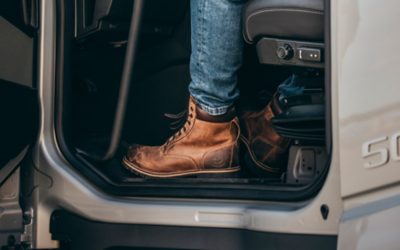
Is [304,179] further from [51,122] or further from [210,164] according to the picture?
[51,122]

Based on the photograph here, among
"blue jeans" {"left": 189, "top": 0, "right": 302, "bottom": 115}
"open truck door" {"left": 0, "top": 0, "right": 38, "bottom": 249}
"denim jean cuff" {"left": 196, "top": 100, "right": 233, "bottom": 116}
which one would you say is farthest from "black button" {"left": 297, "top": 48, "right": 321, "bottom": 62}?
"open truck door" {"left": 0, "top": 0, "right": 38, "bottom": 249}

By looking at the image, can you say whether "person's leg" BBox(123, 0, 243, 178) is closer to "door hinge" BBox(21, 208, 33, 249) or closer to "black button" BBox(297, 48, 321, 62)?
"black button" BBox(297, 48, 321, 62)

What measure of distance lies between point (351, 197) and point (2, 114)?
927 millimetres

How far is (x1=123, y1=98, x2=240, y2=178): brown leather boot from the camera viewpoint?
Answer: 2137 mm

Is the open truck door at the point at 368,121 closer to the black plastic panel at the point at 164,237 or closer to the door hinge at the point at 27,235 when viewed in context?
the black plastic panel at the point at 164,237

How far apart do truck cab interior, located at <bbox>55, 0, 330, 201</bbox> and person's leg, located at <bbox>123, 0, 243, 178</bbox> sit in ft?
0.13

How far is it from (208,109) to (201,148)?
4.3 inches

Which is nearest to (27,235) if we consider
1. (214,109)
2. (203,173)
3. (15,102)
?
(15,102)

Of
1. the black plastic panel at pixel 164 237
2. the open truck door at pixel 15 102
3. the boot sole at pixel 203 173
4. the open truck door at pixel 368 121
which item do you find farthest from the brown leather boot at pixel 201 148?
the open truck door at pixel 368 121

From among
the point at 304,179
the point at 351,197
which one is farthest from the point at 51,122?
the point at 351,197

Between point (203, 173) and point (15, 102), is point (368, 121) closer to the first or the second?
point (203, 173)

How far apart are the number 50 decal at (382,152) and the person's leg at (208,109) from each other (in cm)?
52

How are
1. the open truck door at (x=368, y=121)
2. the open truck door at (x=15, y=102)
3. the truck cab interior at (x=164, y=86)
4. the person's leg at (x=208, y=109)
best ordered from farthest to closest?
the open truck door at (x=15, y=102) < the person's leg at (x=208, y=109) < the truck cab interior at (x=164, y=86) < the open truck door at (x=368, y=121)

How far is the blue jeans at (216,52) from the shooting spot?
204cm
